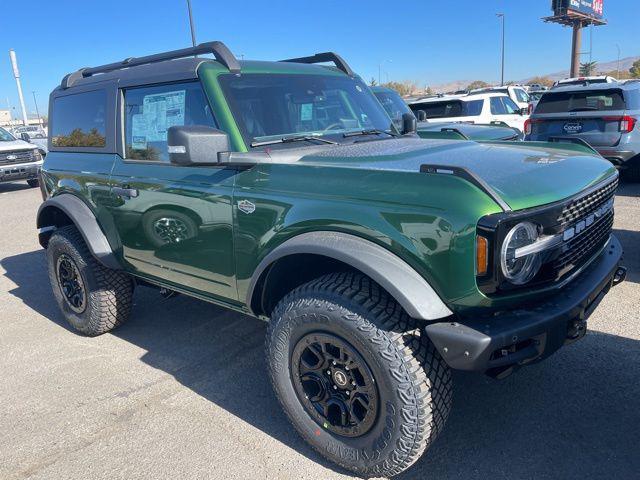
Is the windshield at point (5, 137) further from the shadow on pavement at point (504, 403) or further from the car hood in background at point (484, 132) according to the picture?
the shadow on pavement at point (504, 403)

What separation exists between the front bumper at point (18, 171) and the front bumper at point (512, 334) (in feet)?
47.4

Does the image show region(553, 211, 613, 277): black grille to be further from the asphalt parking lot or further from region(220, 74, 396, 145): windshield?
region(220, 74, 396, 145): windshield

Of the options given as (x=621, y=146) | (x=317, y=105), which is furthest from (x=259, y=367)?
(x=621, y=146)

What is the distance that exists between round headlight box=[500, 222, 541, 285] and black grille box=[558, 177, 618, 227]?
19 cm

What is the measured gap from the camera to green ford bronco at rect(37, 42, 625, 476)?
7.16 ft

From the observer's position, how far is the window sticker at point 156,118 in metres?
3.35

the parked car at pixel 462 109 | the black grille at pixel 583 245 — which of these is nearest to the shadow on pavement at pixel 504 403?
the black grille at pixel 583 245

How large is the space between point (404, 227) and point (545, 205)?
0.60 meters

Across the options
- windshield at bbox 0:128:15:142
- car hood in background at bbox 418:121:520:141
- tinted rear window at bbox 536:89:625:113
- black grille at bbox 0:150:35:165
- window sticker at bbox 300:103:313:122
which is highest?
window sticker at bbox 300:103:313:122

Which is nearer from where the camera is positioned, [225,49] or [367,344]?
[367,344]

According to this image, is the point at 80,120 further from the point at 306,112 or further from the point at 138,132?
the point at 306,112

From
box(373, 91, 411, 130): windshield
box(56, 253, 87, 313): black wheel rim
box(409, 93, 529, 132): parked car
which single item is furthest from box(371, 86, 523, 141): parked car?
box(56, 253, 87, 313): black wheel rim

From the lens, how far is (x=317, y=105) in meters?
3.48

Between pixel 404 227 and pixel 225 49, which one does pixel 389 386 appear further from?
pixel 225 49
